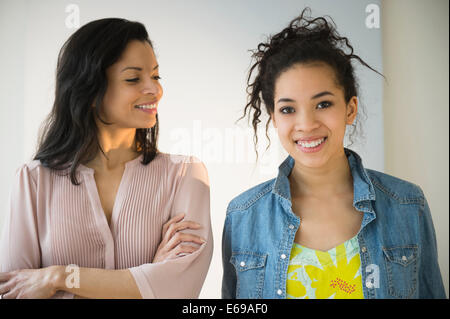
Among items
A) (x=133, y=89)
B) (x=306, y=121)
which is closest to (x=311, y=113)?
(x=306, y=121)

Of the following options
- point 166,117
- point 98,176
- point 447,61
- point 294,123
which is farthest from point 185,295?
point 447,61

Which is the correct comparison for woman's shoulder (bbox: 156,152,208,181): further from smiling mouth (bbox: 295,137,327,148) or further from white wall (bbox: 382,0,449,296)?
white wall (bbox: 382,0,449,296)

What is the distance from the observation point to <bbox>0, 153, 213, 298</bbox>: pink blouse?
138cm

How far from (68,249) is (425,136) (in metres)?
1.52

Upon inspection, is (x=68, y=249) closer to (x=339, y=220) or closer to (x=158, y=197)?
(x=158, y=197)

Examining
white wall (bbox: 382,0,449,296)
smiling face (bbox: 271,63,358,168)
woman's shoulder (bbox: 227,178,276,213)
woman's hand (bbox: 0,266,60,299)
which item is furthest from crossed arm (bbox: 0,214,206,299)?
white wall (bbox: 382,0,449,296)

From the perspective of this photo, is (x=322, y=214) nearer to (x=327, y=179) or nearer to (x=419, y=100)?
(x=327, y=179)

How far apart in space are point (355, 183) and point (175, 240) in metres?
0.65

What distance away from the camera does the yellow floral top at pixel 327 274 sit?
52.6 inches

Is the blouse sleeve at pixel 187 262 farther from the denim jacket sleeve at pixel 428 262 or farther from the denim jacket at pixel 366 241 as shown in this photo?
the denim jacket sleeve at pixel 428 262

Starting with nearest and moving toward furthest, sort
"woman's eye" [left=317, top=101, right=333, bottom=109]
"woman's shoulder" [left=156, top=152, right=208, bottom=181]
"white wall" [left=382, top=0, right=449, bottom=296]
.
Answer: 1. "woman's eye" [left=317, top=101, right=333, bottom=109]
2. "woman's shoulder" [left=156, top=152, right=208, bottom=181]
3. "white wall" [left=382, top=0, right=449, bottom=296]

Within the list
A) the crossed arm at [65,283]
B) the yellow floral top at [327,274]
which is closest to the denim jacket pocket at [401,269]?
the yellow floral top at [327,274]

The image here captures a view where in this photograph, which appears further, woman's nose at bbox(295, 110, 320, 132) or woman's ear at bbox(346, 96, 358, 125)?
woman's ear at bbox(346, 96, 358, 125)

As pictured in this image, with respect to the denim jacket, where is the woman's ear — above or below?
above
